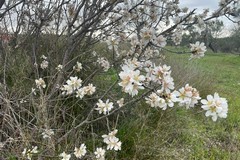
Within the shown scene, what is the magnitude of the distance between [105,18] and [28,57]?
1.24 metres

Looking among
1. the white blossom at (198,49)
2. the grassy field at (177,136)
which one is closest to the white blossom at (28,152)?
the grassy field at (177,136)

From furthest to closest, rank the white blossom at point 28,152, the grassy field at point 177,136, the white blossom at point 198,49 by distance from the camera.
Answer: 1. the grassy field at point 177,136
2. the white blossom at point 198,49
3. the white blossom at point 28,152

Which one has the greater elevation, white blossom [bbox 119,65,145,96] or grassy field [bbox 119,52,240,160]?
white blossom [bbox 119,65,145,96]

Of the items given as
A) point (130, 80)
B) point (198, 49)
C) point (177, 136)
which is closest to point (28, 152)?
point (130, 80)

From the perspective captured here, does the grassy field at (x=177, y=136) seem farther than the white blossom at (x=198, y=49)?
Yes

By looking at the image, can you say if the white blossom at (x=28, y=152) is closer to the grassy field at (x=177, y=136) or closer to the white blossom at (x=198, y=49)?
the grassy field at (x=177, y=136)

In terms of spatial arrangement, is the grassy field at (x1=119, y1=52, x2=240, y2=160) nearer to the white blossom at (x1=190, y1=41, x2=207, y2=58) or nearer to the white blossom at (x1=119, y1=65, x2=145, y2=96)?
the white blossom at (x1=190, y1=41, x2=207, y2=58)

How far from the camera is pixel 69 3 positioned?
11.0 feet

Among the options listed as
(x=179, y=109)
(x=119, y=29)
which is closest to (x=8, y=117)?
(x=119, y=29)

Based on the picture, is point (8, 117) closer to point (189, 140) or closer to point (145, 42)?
Result: point (145, 42)

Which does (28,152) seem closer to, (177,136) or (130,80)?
(130,80)

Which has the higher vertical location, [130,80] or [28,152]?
[130,80]

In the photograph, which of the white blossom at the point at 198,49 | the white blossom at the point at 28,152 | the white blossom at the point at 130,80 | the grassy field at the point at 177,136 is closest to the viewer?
the white blossom at the point at 130,80

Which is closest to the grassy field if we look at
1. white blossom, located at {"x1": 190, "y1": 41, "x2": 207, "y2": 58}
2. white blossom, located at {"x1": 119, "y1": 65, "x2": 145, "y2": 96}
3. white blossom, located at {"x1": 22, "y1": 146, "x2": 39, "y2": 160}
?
white blossom, located at {"x1": 190, "y1": 41, "x2": 207, "y2": 58}
